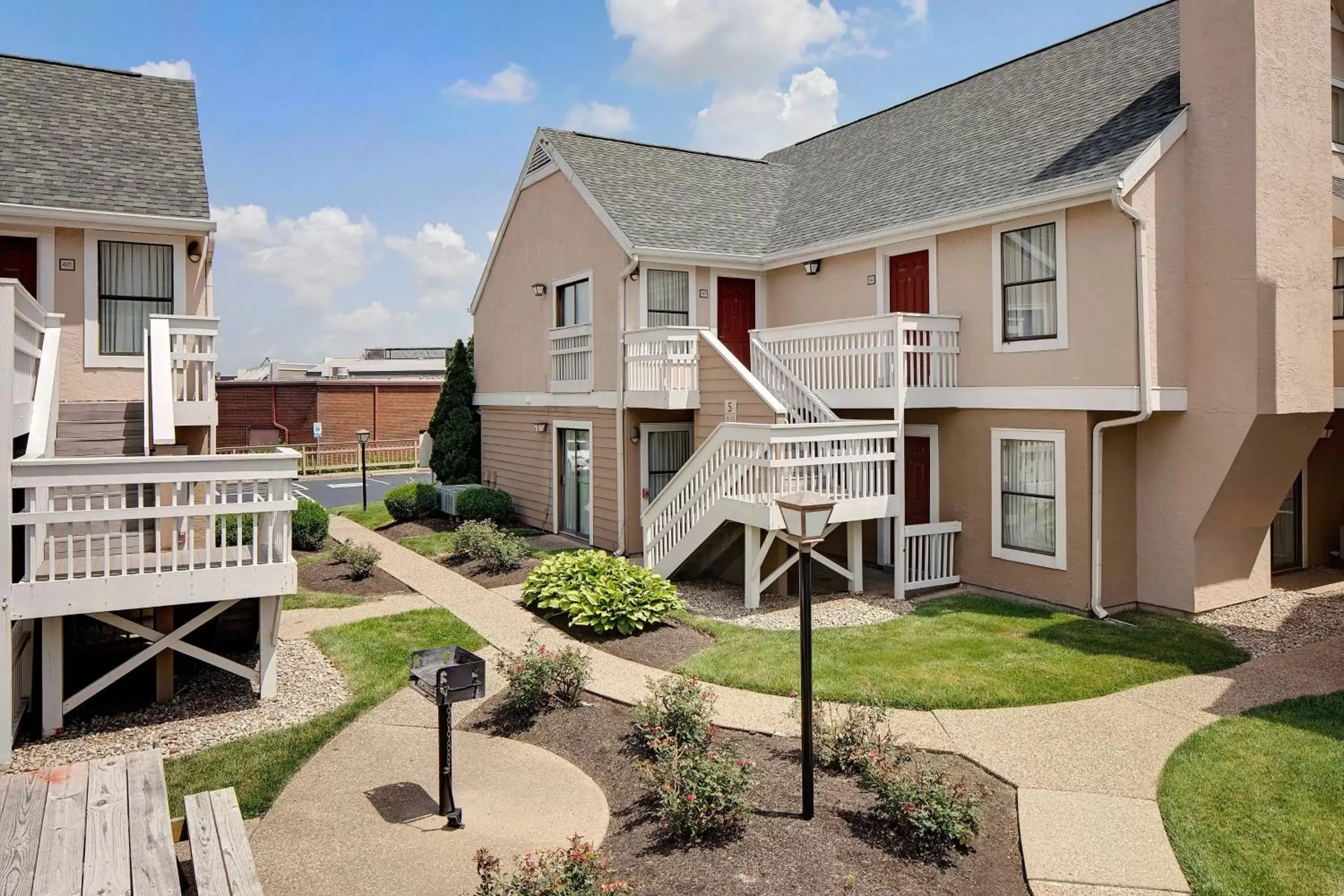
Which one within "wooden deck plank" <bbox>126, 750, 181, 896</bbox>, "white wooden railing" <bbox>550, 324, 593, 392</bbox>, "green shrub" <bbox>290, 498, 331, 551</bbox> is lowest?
"wooden deck plank" <bbox>126, 750, 181, 896</bbox>

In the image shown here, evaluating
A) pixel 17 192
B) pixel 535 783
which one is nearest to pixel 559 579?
pixel 535 783

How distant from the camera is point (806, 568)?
6.05m

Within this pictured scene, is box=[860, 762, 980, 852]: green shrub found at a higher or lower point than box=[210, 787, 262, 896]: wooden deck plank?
lower

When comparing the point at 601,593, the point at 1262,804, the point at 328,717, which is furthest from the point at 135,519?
the point at 1262,804

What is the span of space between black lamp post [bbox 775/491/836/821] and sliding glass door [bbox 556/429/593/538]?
36.5ft

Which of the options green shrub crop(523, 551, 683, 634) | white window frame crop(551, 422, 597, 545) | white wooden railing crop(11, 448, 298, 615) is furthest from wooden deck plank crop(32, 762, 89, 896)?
white window frame crop(551, 422, 597, 545)

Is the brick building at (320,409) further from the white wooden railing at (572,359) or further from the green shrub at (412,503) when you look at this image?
the white wooden railing at (572,359)

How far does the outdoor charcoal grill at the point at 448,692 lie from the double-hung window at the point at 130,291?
9.04 m

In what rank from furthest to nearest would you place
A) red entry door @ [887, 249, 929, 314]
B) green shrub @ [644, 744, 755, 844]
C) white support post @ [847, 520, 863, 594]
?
red entry door @ [887, 249, 929, 314]
white support post @ [847, 520, 863, 594]
green shrub @ [644, 744, 755, 844]

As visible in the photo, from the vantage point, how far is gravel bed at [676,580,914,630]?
11.2 m

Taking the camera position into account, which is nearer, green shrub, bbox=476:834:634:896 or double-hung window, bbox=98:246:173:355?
green shrub, bbox=476:834:634:896

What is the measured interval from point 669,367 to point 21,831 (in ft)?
36.1

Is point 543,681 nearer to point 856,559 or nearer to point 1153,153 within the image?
point 856,559

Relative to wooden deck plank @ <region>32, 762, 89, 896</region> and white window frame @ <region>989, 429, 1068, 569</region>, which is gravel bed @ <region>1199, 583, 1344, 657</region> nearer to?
white window frame @ <region>989, 429, 1068, 569</region>
